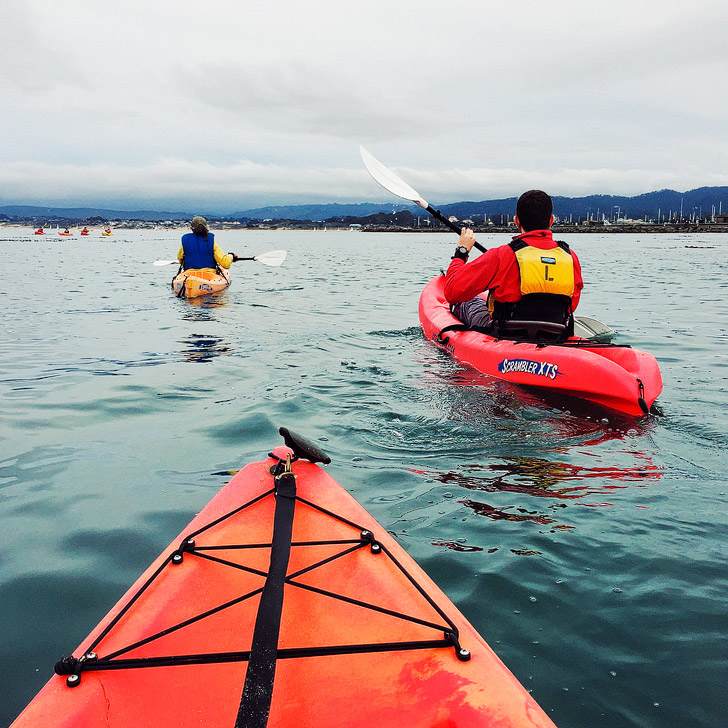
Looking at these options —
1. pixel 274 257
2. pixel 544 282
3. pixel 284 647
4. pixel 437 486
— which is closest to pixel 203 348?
pixel 544 282

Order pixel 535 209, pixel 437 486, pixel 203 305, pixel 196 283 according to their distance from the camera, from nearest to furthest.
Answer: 1. pixel 437 486
2. pixel 535 209
3. pixel 203 305
4. pixel 196 283

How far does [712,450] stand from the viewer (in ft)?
13.7

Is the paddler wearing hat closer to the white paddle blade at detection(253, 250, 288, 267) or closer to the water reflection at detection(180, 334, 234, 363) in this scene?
the white paddle blade at detection(253, 250, 288, 267)

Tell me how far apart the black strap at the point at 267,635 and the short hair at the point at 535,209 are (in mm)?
4217

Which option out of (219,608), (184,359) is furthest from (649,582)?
(184,359)

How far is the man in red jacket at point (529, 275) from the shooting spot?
548cm

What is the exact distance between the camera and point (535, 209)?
5574 mm

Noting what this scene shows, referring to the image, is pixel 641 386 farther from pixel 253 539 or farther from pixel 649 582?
pixel 253 539

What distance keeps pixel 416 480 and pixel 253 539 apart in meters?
1.59

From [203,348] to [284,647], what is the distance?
21.4 feet

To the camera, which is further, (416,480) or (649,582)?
(416,480)

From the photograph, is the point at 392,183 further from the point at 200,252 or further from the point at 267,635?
the point at 267,635

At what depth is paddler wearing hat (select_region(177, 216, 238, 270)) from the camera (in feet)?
41.3

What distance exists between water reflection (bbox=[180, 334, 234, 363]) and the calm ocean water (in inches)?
2.2
